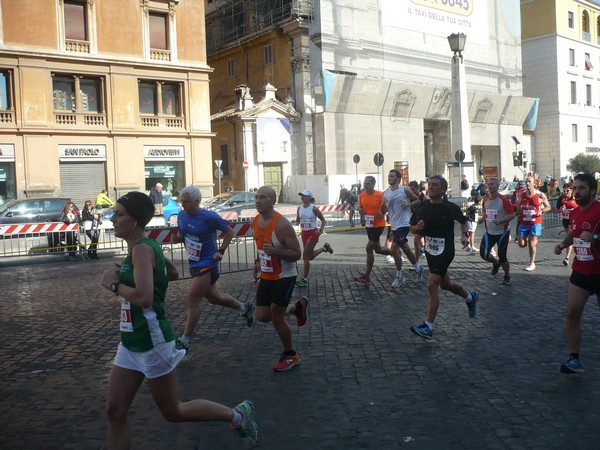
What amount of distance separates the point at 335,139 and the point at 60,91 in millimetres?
16003

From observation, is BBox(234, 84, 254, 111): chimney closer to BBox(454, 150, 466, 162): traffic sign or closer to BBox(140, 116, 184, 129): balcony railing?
BBox(140, 116, 184, 129): balcony railing

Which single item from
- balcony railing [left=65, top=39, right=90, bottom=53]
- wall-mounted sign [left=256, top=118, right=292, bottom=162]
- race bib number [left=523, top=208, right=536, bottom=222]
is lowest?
race bib number [left=523, top=208, right=536, bottom=222]

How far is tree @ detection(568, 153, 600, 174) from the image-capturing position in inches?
2291

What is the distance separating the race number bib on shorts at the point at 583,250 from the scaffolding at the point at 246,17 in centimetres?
3575

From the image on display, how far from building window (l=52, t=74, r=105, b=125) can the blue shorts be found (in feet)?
79.5

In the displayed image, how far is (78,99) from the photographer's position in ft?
104

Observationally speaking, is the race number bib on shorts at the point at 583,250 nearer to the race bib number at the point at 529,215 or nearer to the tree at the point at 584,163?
the race bib number at the point at 529,215

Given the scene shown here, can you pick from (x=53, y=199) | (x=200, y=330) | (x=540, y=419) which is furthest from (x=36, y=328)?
(x=53, y=199)

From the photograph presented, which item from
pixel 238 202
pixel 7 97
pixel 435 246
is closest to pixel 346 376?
pixel 435 246

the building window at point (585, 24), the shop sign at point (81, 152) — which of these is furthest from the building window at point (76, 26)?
the building window at point (585, 24)

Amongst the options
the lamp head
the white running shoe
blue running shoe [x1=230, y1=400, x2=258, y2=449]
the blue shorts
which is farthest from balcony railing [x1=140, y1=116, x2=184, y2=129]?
blue running shoe [x1=230, y1=400, x2=258, y2=449]

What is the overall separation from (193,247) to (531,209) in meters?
7.67

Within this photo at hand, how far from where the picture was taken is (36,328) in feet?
28.6

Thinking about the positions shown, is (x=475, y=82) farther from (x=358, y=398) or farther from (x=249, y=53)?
(x=358, y=398)
